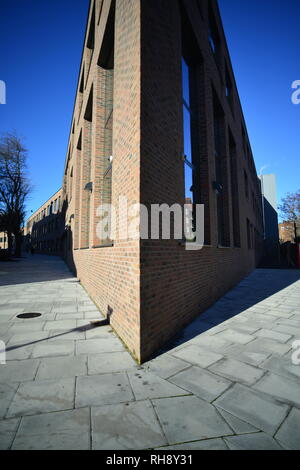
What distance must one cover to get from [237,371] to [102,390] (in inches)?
64.5

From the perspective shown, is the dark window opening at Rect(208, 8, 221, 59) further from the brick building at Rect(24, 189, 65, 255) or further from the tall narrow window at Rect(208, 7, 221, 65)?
the brick building at Rect(24, 189, 65, 255)

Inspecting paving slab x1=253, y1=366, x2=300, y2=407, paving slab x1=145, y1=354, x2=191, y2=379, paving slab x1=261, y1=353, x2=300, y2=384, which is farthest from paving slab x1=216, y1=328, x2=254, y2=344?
paving slab x1=145, y1=354, x2=191, y2=379

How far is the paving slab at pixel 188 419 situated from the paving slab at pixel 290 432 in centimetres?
39

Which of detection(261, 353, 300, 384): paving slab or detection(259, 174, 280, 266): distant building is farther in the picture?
detection(259, 174, 280, 266): distant building

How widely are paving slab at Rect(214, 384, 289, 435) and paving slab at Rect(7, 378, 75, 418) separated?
1467 millimetres

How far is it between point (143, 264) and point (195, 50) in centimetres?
Result: 721

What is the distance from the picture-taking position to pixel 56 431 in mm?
1729

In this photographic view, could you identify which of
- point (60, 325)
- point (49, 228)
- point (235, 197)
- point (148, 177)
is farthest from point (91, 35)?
point (49, 228)

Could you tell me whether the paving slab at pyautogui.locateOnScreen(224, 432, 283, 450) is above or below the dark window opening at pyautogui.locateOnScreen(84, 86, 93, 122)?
below

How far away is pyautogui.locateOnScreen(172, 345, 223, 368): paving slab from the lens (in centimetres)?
292

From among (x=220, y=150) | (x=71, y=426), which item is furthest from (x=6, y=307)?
(x=220, y=150)

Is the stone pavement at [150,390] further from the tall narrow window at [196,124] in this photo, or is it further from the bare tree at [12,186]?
the bare tree at [12,186]

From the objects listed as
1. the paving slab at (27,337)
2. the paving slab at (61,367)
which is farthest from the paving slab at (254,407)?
the paving slab at (27,337)

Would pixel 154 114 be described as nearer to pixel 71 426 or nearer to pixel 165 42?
pixel 165 42
